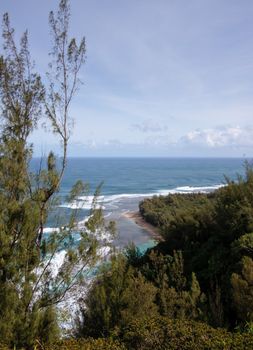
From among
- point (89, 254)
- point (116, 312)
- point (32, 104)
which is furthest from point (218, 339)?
point (32, 104)

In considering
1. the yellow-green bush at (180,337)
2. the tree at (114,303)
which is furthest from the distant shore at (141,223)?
the yellow-green bush at (180,337)

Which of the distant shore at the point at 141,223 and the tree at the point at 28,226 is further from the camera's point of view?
the distant shore at the point at 141,223

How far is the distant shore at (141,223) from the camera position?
3307 centimetres

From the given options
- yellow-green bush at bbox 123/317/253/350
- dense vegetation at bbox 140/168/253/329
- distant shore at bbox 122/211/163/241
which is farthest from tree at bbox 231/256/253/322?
distant shore at bbox 122/211/163/241

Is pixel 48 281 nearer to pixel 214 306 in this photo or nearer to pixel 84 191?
pixel 84 191

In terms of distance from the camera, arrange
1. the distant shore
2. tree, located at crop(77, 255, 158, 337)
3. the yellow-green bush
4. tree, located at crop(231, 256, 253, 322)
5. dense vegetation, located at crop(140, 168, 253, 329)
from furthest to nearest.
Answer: the distant shore → dense vegetation, located at crop(140, 168, 253, 329) → tree, located at crop(231, 256, 253, 322) → tree, located at crop(77, 255, 158, 337) → the yellow-green bush

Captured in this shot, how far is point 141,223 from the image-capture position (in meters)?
37.6

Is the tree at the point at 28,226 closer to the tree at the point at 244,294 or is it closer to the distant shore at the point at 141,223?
Answer: the tree at the point at 244,294

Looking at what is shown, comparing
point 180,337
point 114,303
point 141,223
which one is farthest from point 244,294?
point 141,223

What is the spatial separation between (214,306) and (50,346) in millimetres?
5149

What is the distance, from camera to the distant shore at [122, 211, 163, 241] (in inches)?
1302

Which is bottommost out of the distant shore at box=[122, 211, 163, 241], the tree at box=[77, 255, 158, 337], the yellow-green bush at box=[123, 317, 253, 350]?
the distant shore at box=[122, 211, 163, 241]

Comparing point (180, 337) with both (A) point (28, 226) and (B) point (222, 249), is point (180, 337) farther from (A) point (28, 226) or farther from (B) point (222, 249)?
(B) point (222, 249)

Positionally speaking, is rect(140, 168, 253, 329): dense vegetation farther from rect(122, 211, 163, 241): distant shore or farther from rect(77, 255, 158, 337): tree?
rect(122, 211, 163, 241): distant shore
